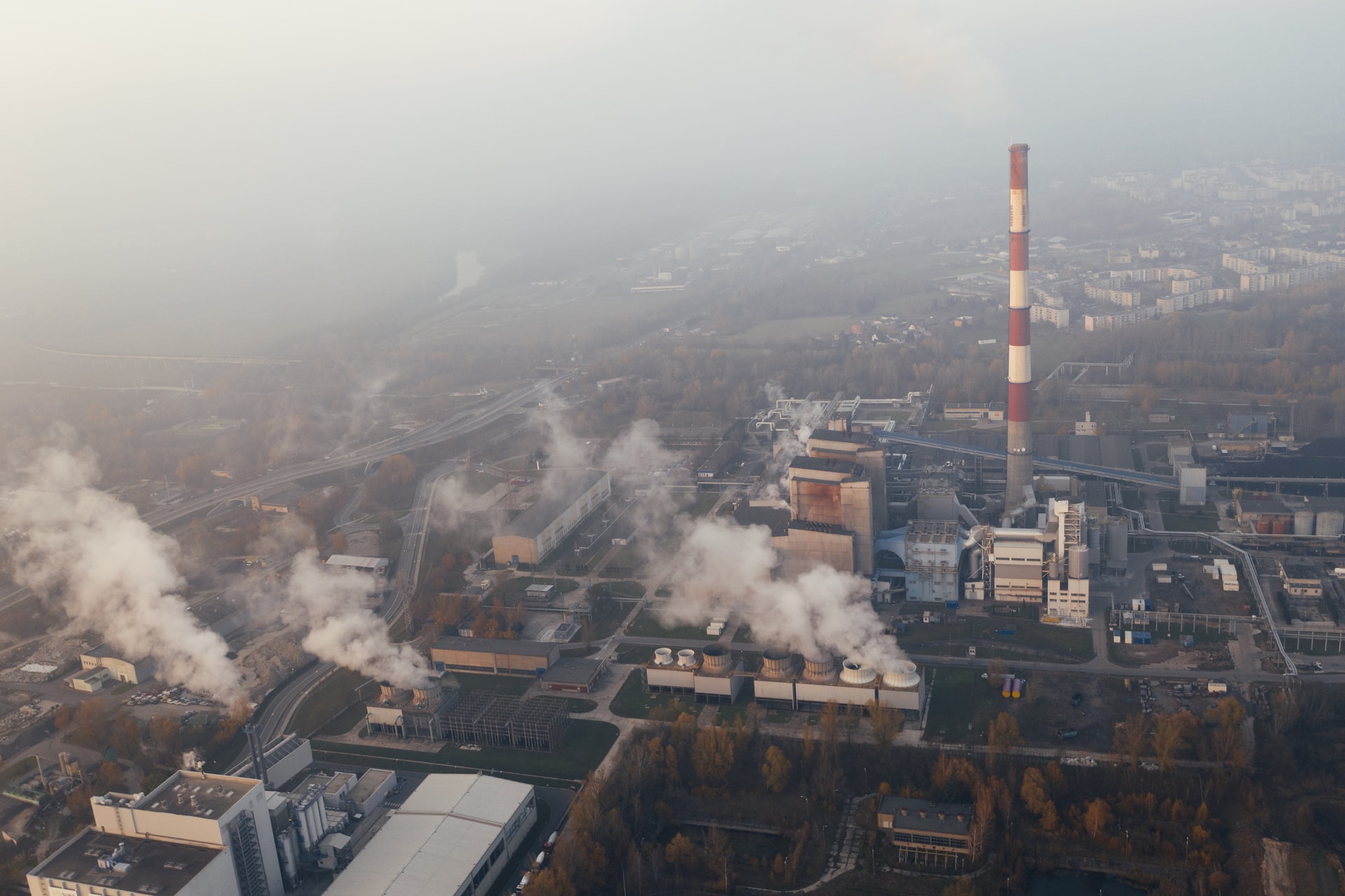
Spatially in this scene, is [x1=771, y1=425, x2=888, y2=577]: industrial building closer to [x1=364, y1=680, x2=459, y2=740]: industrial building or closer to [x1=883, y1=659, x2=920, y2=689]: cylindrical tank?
[x1=883, y1=659, x2=920, y2=689]: cylindrical tank

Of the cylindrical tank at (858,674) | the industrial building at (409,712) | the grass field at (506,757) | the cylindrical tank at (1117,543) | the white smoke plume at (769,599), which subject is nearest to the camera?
the grass field at (506,757)

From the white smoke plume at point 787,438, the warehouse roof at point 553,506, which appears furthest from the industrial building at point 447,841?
the white smoke plume at point 787,438

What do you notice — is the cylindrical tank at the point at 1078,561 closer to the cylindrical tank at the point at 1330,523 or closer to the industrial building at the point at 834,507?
the industrial building at the point at 834,507

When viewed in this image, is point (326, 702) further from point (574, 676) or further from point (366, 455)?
point (366, 455)

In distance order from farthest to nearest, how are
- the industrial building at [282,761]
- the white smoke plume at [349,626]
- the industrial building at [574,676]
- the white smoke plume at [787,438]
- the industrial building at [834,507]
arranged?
the white smoke plume at [787,438] → the industrial building at [834,507] → the white smoke plume at [349,626] → the industrial building at [574,676] → the industrial building at [282,761]

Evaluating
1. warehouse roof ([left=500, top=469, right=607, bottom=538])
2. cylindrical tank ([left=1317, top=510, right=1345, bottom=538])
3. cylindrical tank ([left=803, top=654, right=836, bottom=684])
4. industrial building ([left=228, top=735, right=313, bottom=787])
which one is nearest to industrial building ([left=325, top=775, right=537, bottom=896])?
industrial building ([left=228, top=735, right=313, bottom=787])

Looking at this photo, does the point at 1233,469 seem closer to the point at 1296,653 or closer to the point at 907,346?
the point at 1296,653
